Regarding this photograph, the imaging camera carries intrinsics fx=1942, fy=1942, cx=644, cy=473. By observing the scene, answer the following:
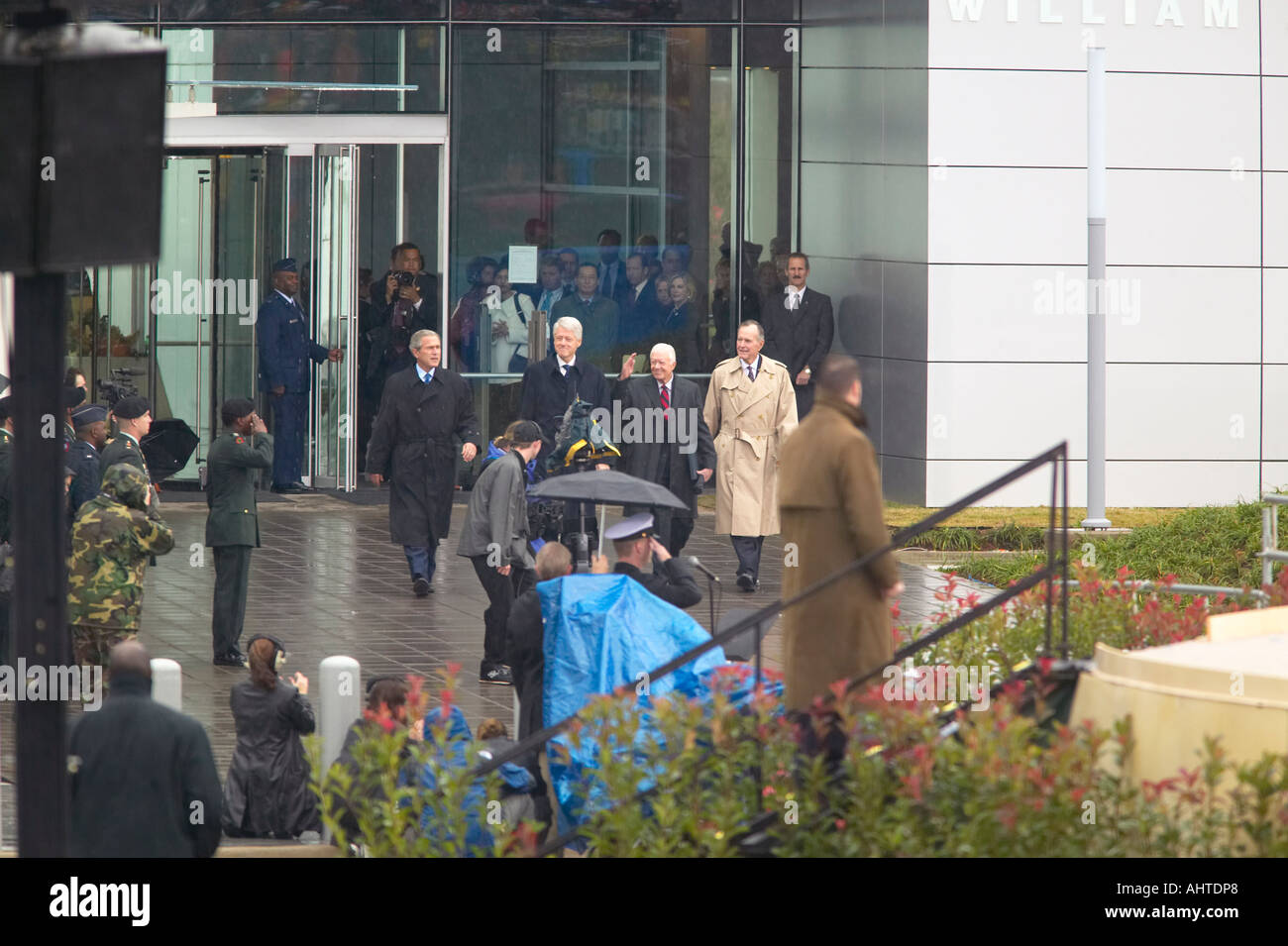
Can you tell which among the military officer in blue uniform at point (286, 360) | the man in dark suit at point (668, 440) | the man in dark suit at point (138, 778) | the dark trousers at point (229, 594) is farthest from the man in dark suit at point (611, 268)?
the man in dark suit at point (138, 778)

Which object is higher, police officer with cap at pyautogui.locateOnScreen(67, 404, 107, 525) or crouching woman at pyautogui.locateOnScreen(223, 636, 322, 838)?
police officer with cap at pyautogui.locateOnScreen(67, 404, 107, 525)

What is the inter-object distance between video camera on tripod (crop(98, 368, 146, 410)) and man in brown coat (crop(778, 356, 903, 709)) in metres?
13.0

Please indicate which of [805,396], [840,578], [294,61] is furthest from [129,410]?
[805,396]

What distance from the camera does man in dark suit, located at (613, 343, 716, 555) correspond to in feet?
44.7

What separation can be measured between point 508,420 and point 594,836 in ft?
45.2

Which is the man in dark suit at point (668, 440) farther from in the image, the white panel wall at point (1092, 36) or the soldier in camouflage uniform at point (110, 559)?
the white panel wall at point (1092, 36)

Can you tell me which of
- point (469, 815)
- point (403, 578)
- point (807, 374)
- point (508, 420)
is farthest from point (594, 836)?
point (508, 420)

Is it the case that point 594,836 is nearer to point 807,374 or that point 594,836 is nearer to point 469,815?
point 469,815

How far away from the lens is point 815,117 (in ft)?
66.0

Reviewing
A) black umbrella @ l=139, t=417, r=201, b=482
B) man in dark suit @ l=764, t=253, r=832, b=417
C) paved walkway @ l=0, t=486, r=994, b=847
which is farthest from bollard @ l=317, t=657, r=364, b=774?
man in dark suit @ l=764, t=253, r=832, b=417

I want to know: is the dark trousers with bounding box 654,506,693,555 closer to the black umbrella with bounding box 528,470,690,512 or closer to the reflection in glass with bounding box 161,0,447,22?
the black umbrella with bounding box 528,470,690,512

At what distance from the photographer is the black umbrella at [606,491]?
988 centimetres

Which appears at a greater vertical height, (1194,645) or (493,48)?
(493,48)
